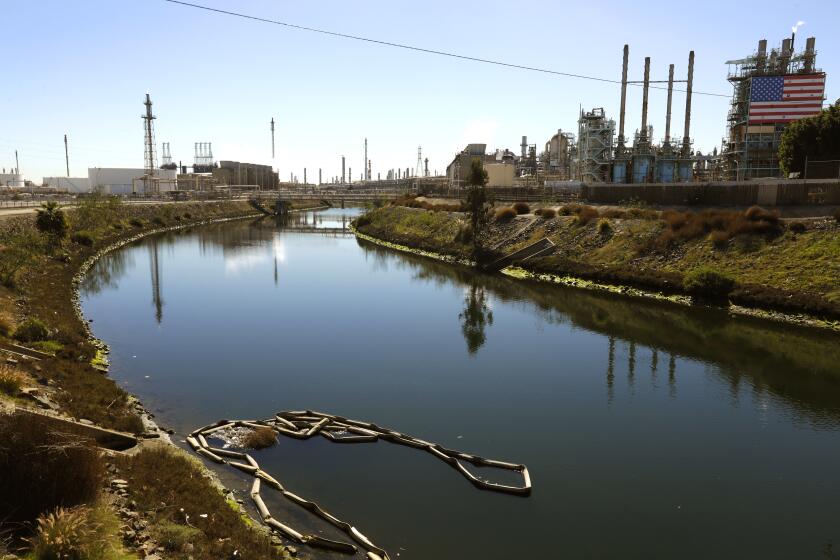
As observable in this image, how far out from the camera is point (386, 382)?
2166 centimetres

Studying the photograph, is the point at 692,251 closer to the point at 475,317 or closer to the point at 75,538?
the point at 475,317

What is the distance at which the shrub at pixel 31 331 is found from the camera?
20.2 metres

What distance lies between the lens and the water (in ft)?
41.4

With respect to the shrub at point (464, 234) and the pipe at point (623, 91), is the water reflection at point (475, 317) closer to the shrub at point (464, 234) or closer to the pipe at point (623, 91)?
the shrub at point (464, 234)

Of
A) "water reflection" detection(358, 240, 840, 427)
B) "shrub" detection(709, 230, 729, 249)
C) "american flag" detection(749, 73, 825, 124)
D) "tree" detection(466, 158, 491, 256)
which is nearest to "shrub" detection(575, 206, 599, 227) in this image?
"tree" detection(466, 158, 491, 256)

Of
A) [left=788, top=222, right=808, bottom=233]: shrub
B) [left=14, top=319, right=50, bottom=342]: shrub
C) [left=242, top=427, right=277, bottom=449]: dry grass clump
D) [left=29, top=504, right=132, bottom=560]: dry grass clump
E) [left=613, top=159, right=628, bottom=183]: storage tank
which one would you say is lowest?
[left=242, top=427, right=277, bottom=449]: dry grass clump

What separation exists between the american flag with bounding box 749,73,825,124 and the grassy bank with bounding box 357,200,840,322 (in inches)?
1555

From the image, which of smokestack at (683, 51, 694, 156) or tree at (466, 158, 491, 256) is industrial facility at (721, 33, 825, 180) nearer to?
smokestack at (683, 51, 694, 156)

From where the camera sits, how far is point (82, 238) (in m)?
54.8

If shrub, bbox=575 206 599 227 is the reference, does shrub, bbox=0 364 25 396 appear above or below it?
below

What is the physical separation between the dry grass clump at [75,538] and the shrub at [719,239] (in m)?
40.8

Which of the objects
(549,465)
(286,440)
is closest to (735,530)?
(549,465)

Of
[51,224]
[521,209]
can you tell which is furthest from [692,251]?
[51,224]

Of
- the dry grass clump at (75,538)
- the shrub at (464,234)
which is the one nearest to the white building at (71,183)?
the shrub at (464,234)
